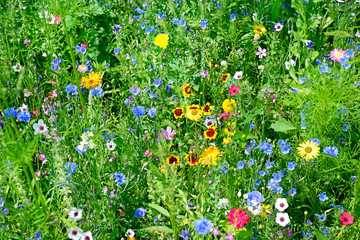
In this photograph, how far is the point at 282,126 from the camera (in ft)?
8.77

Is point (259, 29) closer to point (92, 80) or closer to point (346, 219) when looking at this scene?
point (92, 80)

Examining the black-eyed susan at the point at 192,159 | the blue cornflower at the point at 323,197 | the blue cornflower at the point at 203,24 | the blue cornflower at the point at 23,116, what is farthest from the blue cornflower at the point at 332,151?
the blue cornflower at the point at 23,116

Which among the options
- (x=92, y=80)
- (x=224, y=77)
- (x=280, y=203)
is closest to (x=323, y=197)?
(x=280, y=203)

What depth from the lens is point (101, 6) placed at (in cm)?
351

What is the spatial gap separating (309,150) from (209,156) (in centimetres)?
60

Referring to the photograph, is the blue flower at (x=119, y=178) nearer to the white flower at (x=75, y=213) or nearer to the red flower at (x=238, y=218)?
the white flower at (x=75, y=213)

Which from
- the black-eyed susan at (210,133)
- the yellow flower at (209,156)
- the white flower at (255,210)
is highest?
the black-eyed susan at (210,133)

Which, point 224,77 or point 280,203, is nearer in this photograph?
point 280,203

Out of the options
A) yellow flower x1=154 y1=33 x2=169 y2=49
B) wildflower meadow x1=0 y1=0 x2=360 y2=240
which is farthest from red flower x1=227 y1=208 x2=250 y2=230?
yellow flower x1=154 y1=33 x2=169 y2=49

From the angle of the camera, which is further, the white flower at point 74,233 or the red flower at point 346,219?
the red flower at point 346,219

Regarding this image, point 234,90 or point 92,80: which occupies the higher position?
point 92,80

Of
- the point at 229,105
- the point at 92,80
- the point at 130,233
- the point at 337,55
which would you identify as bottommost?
the point at 130,233

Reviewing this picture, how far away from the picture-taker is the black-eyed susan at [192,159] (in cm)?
229

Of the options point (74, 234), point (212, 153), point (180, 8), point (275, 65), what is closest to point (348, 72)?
point (275, 65)
